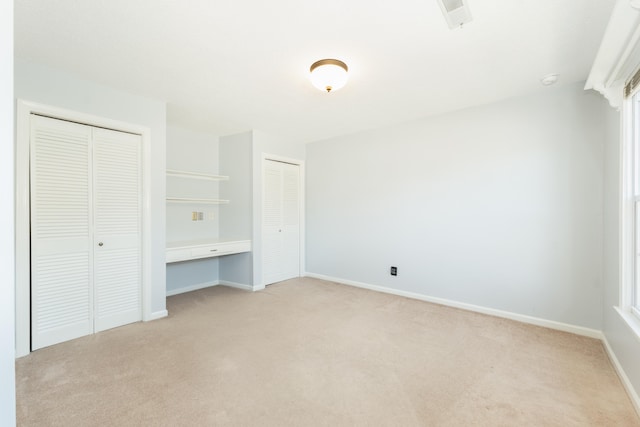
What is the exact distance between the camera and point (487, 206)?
10.7 feet

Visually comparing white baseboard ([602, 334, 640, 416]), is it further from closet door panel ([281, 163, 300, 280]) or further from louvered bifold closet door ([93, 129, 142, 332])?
louvered bifold closet door ([93, 129, 142, 332])

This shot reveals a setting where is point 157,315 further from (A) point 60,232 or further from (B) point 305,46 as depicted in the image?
(B) point 305,46

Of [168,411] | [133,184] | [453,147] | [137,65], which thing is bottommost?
[168,411]

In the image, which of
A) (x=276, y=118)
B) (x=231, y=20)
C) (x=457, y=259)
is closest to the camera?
(x=231, y=20)

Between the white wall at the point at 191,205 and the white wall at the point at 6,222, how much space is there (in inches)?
145

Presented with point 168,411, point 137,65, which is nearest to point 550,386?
point 168,411

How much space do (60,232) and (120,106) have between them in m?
1.27

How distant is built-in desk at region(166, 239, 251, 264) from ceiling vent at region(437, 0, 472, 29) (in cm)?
340

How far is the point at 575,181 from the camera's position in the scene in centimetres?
276

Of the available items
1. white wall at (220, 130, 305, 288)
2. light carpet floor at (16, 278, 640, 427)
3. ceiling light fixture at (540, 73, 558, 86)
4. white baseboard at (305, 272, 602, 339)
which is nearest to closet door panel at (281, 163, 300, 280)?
white wall at (220, 130, 305, 288)

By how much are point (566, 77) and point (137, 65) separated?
3.69m

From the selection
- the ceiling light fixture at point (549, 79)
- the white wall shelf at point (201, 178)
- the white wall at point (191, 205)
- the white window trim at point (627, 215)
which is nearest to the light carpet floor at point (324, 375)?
the white window trim at point (627, 215)

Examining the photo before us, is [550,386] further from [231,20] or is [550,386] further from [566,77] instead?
[231,20]

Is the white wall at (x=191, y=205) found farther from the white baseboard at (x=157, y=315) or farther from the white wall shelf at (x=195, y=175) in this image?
the white baseboard at (x=157, y=315)
